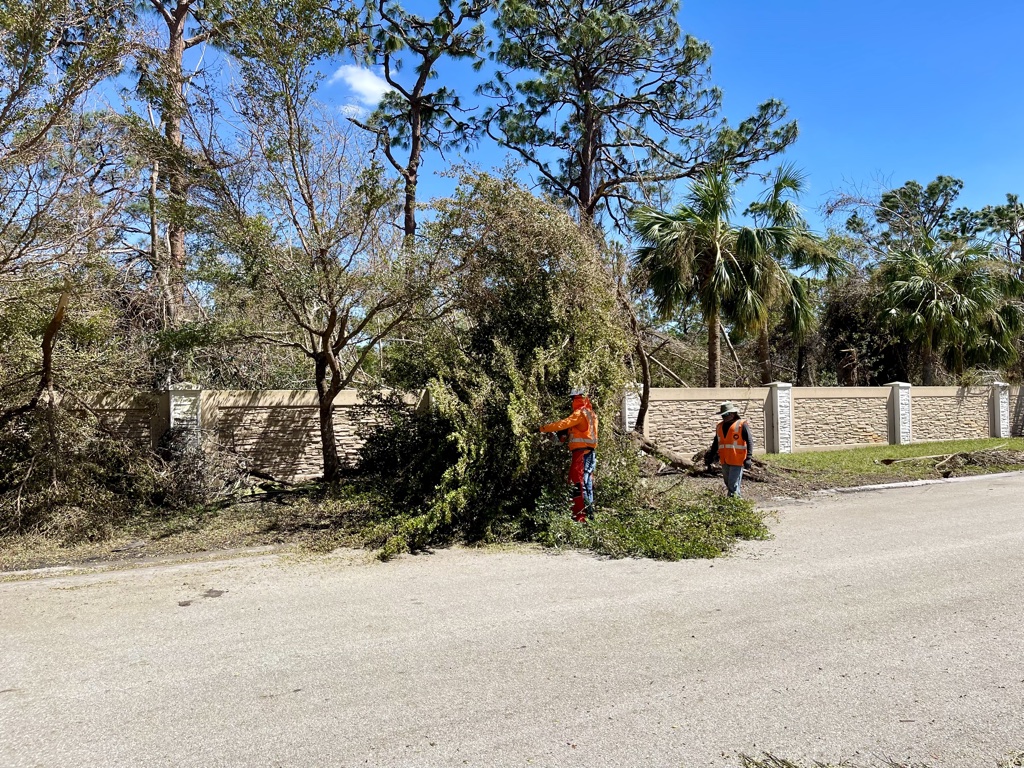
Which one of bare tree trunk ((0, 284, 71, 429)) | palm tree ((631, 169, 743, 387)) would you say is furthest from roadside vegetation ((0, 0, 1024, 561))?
palm tree ((631, 169, 743, 387))

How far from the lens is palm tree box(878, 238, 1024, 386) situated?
21328 mm

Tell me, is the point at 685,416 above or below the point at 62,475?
above

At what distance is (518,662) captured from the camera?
4305 mm

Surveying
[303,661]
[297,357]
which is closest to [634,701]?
[303,661]

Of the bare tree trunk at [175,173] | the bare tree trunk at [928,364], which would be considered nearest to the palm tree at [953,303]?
the bare tree trunk at [928,364]

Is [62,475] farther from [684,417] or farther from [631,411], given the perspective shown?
[684,417]

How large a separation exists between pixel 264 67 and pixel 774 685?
945 cm

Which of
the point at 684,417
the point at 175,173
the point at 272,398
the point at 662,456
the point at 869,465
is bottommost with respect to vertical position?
the point at 869,465

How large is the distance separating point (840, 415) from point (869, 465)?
397cm

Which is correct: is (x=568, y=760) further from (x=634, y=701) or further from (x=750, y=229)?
(x=750, y=229)

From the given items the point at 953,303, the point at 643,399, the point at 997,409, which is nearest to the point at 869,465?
the point at 643,399

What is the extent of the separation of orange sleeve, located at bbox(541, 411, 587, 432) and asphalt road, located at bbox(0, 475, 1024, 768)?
61.6 inches

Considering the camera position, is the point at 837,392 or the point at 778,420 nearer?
the point at 778,420

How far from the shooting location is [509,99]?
2050cm
